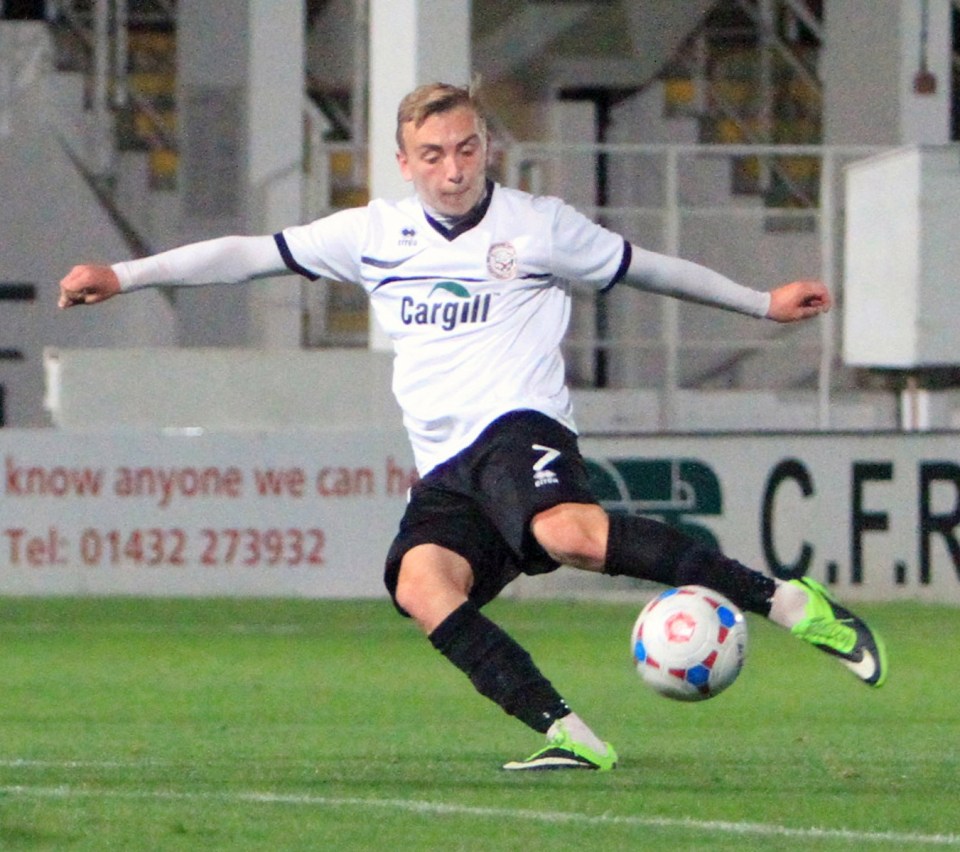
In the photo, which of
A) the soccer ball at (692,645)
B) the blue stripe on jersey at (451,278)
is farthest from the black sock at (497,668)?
the blue stripe on jersey at (451,278)

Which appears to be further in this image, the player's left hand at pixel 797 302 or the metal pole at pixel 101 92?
the metal pole at pixel 101 92

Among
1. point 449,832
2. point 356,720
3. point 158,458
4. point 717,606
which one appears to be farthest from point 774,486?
point 449,832

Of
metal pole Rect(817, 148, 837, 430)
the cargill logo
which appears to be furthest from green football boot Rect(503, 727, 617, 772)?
metal pole Rect(817, 148, 837, 430)

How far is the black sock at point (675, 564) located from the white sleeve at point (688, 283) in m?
0.64

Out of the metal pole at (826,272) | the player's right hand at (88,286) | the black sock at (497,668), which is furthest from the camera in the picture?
the metal pole at (826,272)

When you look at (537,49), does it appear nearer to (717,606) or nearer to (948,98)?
(948,98)

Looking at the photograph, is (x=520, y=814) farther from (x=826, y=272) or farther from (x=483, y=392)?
(x=826, y=272)

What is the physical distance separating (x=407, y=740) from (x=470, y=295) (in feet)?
6.12

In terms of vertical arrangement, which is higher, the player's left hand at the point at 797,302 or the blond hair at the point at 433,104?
the blond hair at the point at 433,104

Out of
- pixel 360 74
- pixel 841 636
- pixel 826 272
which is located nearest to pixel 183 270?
pixel 841 636

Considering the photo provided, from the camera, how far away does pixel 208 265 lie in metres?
6.11

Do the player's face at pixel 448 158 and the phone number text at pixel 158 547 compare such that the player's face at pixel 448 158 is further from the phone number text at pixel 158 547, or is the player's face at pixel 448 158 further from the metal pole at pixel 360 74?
the metal pole at pixel 360 74

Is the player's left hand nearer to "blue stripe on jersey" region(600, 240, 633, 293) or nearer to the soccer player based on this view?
the soccer player

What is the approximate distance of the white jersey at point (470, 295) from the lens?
6.00 metres
